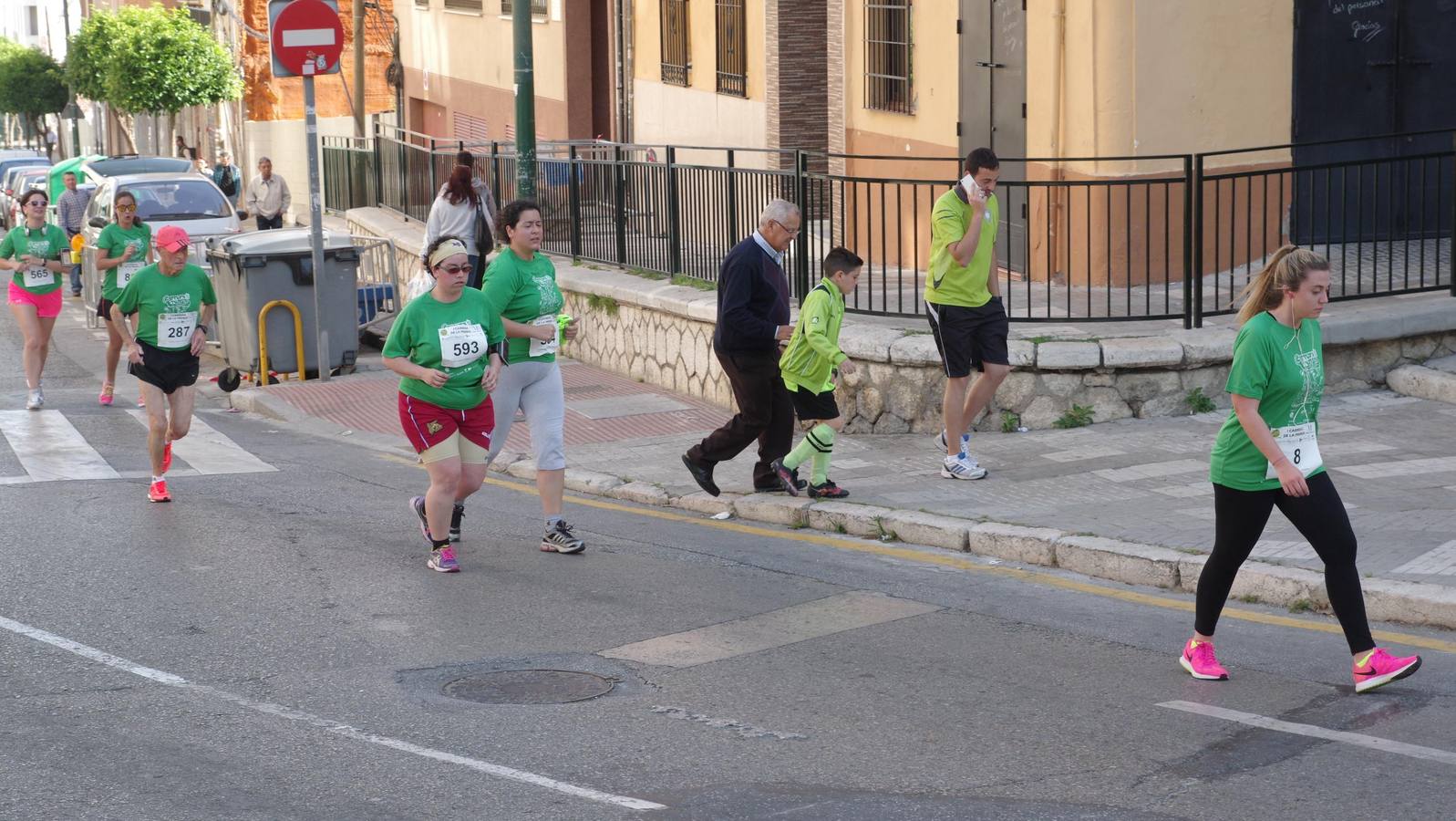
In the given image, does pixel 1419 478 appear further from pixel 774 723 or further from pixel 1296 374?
pixel 774 723

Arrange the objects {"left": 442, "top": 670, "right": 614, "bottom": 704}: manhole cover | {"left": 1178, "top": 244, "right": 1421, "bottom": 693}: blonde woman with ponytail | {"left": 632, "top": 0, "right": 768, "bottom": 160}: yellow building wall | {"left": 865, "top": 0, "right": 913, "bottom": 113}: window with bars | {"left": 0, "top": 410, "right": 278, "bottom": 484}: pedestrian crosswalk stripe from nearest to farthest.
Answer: {"left": 1178, "top": 244, "right": 1421, "bottom": 693}: blonde woman with ponytail < {"left": 442, "top": 670, "right": 614, "bottom": 704}: manhole cover < {"left": 0, "top": 410, "right": 278, "bottom": 484}: pedestrian crosswalk stripe < {"left": 865, "top": 0, "right": 913, "bottom": 113}: window with bars < {"left": 632, "top": 0, "right": 768, "bottom": 160}: yellow building wall

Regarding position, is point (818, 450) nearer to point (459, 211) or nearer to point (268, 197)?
point (459, 211)

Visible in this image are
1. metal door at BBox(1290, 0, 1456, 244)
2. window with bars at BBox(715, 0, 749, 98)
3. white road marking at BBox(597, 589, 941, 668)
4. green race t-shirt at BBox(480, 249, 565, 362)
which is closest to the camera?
white road marking at BBox(597, 589, 941, 668)

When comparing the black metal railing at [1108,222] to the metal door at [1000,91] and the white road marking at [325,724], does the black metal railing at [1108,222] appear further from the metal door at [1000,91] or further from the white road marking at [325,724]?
the white road marking at [325,724]

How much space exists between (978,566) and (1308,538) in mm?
2451

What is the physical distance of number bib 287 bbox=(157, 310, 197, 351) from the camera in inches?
427

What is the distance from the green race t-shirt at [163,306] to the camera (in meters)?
10.8

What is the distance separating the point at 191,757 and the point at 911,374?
675cm

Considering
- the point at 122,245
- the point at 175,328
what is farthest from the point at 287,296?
the point at 175,328

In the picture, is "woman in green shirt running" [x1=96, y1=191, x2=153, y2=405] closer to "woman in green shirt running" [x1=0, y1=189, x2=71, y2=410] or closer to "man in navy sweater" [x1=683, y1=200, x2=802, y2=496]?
"woman in green shirt running" [x1=0, y1=189, x2=71, y2=410]

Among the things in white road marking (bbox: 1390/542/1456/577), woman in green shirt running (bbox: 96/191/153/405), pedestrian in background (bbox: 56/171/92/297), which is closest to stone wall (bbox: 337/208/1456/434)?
white road marking (bbox: 1390/542/1456/577)

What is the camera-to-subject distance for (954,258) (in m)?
10.2

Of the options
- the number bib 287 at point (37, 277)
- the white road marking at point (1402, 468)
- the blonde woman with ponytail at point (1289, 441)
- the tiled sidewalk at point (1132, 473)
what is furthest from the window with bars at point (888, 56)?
the blonde woman with ponytail at point (1289, 441)

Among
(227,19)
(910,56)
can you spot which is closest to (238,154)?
(227,19)
